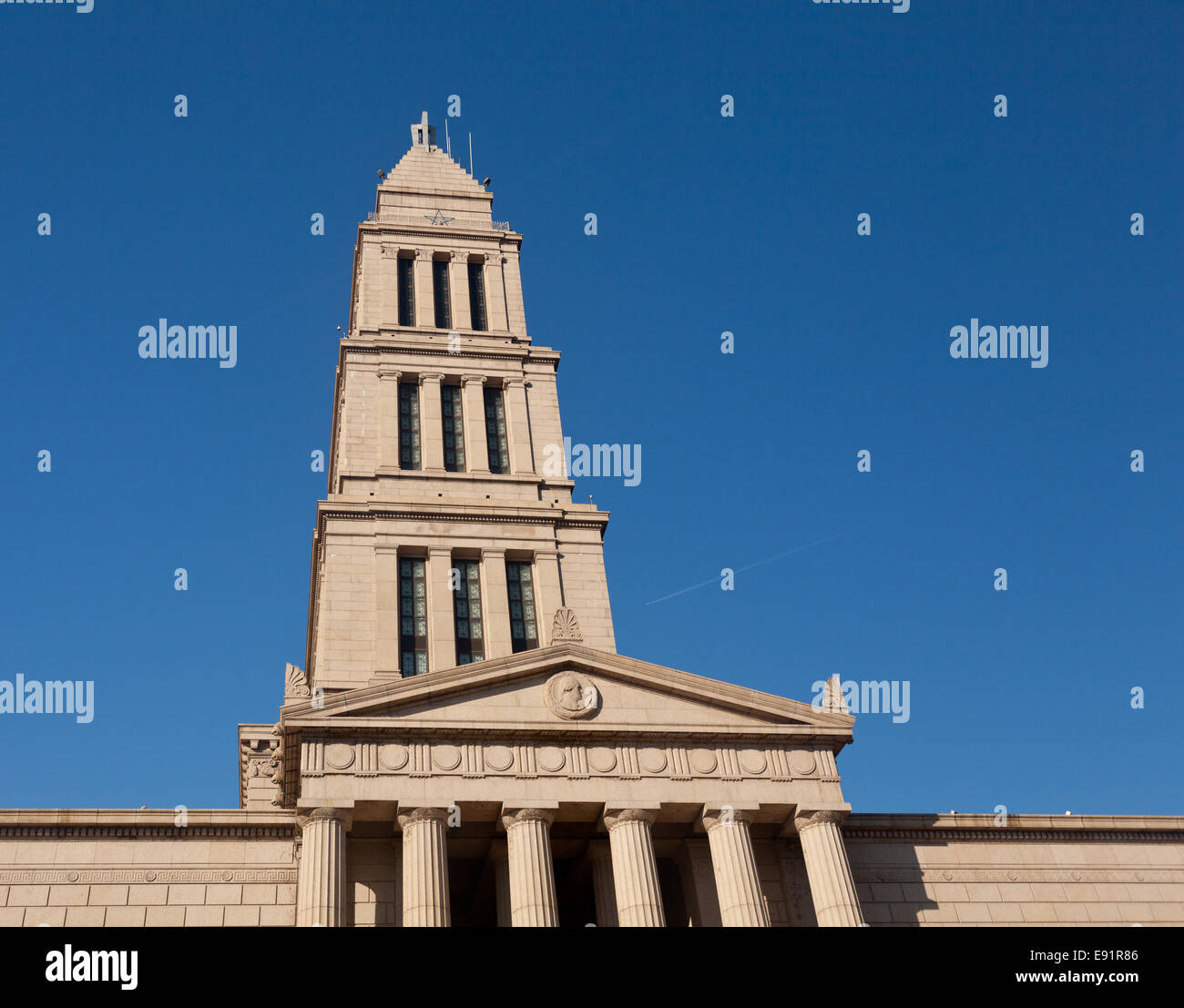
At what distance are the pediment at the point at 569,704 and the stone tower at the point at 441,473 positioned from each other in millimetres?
9721

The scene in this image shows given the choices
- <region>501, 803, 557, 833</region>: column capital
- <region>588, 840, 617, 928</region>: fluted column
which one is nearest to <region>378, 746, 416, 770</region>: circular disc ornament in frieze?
<region>501, 803, 557, 833</region>: column capital

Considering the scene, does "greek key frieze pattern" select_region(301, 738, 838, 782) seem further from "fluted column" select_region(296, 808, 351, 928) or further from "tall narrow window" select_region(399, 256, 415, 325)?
"tall narrow window" select_region(399, 256, 415, 325)

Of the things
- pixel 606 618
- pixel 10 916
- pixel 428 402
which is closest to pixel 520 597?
pixel 606 618

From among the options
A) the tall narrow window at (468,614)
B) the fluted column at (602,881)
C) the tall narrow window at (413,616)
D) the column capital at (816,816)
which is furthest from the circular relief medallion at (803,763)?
the tall narrow window at (413,616)

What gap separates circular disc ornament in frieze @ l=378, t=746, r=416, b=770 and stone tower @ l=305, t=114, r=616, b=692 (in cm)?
1025

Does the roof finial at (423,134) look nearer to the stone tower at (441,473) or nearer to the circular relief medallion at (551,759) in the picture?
the stone tower at (441,473)

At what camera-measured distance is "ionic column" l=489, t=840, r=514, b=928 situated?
32.2 metres

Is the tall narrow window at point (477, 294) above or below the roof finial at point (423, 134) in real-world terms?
below

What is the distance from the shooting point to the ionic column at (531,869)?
97.9 feet

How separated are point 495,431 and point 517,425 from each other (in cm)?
111

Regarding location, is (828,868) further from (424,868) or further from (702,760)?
(424,868)

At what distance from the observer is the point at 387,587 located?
146 feet
